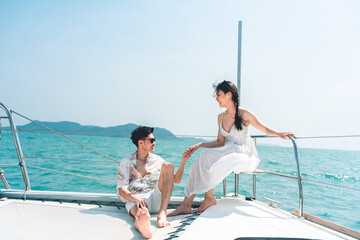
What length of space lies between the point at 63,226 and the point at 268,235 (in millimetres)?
1378

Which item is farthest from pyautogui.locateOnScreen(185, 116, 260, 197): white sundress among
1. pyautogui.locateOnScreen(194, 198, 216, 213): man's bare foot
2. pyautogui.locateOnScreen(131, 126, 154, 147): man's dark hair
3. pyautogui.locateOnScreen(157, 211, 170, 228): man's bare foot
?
pyautogui.locateOnScreen(131, 126, 154, 147): man's dark hair

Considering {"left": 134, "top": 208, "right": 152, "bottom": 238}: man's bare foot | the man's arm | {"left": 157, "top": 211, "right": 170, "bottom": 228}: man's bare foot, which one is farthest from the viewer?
the man's arm

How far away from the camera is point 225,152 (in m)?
2.33

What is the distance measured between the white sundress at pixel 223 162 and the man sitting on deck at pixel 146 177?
0.13m

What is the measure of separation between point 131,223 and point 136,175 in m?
0.39

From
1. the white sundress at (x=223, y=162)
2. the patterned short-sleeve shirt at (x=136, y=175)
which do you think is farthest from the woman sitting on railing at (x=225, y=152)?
the patterned short-sleeve shirt at (x=136, y=175)

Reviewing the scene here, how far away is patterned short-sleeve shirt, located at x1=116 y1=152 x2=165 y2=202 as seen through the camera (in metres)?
2.21

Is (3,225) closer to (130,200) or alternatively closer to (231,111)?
(130,200)

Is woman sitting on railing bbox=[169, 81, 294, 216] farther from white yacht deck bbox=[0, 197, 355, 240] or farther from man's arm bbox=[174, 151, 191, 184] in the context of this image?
white yacht deck bbox=[0, 197, 355, 240]

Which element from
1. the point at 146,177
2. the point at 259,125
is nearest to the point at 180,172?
the point at 146,177

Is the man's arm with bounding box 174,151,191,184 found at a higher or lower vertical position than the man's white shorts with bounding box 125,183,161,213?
higher

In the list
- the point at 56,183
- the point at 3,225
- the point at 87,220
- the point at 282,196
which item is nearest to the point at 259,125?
the point at 87,220

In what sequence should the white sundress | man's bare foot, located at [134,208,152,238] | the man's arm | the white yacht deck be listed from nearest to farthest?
the white yacht deck → man's bare foot, located at [134,208,152,238] → the white sundress → the man's arm

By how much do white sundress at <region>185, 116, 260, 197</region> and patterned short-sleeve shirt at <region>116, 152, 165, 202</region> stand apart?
292mm
